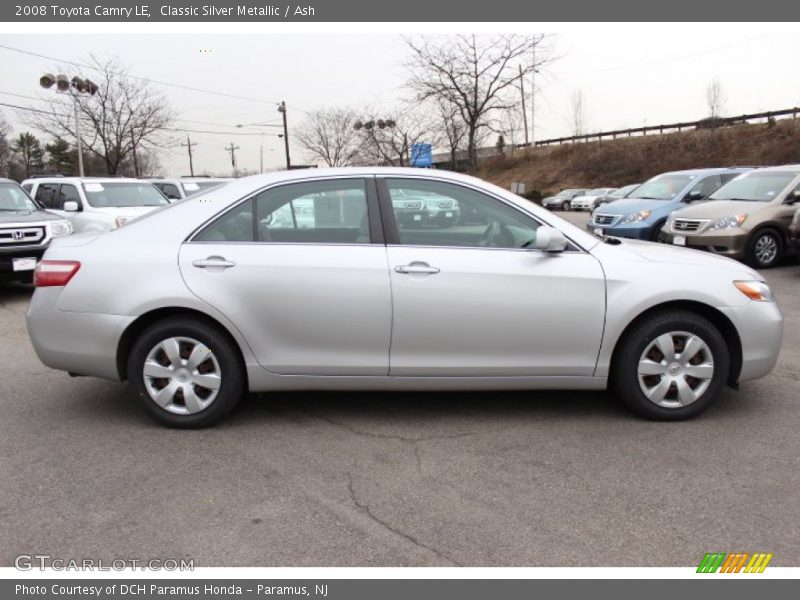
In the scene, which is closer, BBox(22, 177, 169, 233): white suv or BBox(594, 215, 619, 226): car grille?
BBox(22, 177, 169, 233): white suv

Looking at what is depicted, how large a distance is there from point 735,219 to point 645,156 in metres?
40.6

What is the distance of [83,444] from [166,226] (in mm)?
1391

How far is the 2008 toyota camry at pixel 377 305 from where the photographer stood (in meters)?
3.86

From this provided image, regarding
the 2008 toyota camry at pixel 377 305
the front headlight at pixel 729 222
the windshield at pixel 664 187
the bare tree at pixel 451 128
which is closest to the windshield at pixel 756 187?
the front headlight at pixel 729 222

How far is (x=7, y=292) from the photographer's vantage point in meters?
9.77

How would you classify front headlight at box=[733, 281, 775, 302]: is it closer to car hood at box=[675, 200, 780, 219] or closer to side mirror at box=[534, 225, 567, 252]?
side mirror at box=[534, 225, 567, 252]

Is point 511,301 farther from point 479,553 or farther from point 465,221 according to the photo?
point 479,553

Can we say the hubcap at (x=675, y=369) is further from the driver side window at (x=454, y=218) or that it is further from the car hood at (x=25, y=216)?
the car hood at (x=25, y=216)

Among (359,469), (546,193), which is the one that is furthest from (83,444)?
(546,193)

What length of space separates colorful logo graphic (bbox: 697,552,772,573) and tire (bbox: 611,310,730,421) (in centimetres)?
139

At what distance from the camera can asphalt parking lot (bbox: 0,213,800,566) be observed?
Answer: 278cm

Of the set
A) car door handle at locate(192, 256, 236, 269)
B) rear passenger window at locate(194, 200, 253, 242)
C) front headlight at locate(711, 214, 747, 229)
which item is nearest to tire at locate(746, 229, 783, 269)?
front headlight at locate(711, 214, 747, 229)

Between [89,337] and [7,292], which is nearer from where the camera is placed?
[89,337]

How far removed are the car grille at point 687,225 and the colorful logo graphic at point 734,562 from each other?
8678 mm
